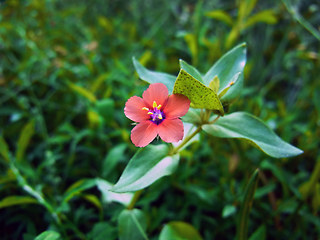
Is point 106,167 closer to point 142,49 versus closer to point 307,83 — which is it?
point 142,49

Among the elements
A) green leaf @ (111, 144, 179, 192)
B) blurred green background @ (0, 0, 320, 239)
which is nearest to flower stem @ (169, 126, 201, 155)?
green leaf @ (111, 144, 179, 192)

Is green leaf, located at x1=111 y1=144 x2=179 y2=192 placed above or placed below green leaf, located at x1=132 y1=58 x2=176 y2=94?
below

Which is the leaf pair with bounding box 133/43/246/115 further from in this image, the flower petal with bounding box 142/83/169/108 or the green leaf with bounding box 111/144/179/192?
the green leaf with bounding box 111/144/179/192

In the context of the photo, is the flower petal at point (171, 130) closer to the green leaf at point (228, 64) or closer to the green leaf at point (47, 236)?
the green leaf at point (228, 64)

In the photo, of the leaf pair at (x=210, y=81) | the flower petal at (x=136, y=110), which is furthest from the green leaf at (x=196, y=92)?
the flower petal at (x=136, y=110)

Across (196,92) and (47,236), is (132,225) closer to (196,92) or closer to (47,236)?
(47,236)

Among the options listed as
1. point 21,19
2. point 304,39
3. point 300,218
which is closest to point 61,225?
point 300,218
